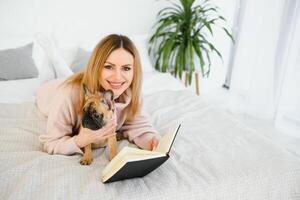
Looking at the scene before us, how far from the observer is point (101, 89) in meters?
1.09

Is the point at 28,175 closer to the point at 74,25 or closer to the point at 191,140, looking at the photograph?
the point at 191,140

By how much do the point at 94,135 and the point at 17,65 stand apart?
1.31m

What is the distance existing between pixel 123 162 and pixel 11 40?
1.92m

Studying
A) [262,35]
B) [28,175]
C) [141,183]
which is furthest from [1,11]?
[262,35]

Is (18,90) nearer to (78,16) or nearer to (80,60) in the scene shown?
(80,60)

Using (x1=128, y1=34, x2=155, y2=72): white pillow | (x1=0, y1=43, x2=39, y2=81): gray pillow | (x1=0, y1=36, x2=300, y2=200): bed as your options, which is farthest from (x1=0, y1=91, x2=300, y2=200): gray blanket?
(x1=128, y1=34, x2=155, y2=72): white pillow

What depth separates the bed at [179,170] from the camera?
92 centimetres

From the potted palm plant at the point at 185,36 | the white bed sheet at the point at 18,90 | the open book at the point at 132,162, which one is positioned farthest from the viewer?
the potted palm plant at the point at 185,36

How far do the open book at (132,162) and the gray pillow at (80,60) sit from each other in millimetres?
1366

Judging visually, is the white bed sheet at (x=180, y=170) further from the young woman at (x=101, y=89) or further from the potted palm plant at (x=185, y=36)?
the potted palm plant at (x=185, y=36)

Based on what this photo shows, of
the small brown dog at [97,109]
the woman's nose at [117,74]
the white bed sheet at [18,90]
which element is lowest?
the white bed sheet at [18,90]

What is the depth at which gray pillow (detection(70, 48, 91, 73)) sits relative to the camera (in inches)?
85.3

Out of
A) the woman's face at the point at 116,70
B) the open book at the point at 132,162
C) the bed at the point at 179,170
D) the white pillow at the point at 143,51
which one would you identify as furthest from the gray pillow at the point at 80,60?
the open book at the point at 132,162

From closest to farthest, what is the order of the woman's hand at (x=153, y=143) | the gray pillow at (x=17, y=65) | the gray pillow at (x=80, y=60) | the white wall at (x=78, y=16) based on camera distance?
1. the woman's hand at (x=153, y=143)
2. the gray pillow at (x=17, y=65)
3. the gray pillow at (x=80, y=60)
4. the white wall at (x=78, y=16)
